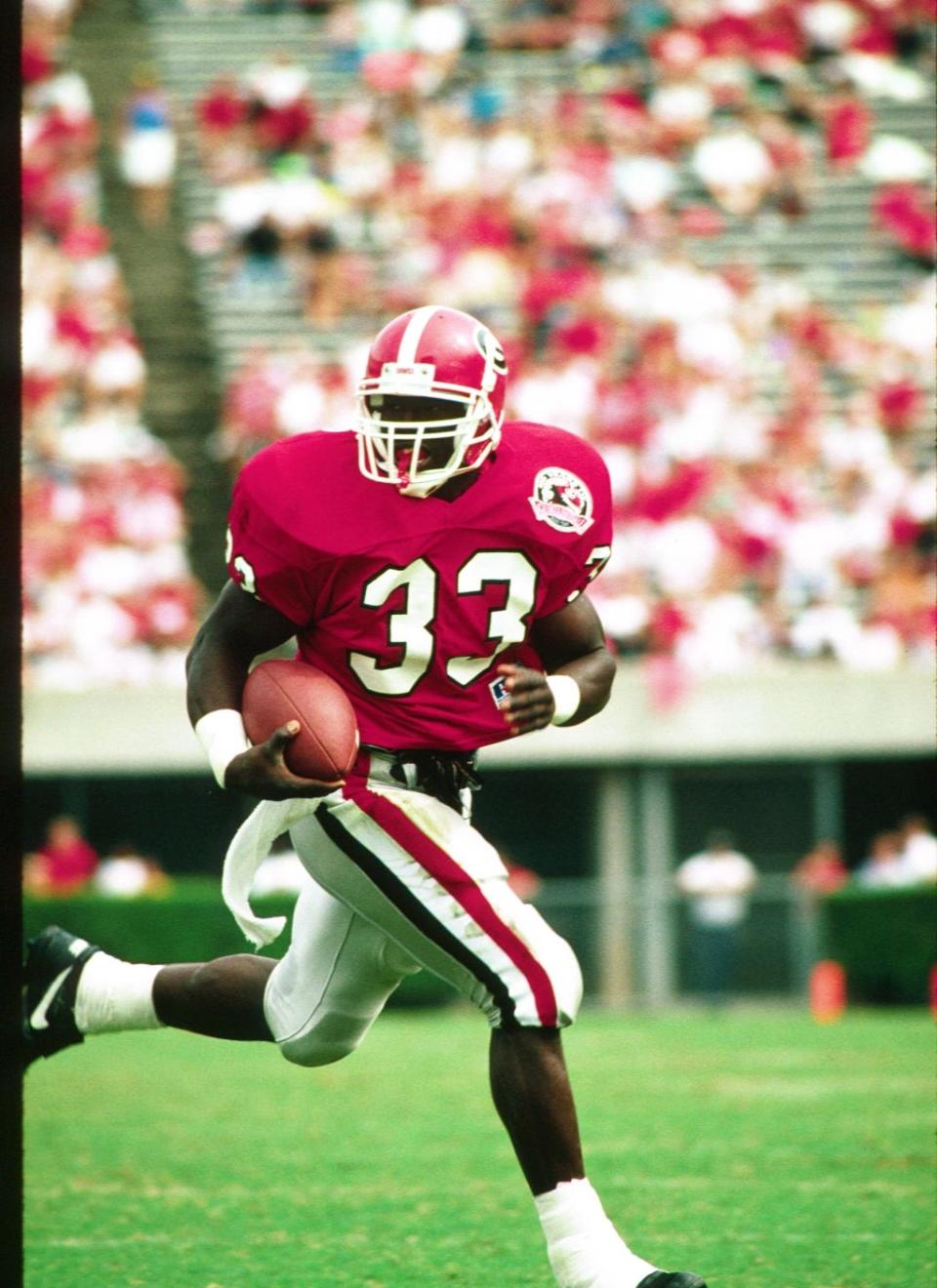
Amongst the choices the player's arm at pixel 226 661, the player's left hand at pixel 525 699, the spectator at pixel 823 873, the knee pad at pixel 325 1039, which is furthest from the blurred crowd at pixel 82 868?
the player's left hand at pixel 525 699

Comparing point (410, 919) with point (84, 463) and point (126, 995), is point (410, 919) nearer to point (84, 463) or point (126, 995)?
point (126, 995)

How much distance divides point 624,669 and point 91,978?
28.0 feet

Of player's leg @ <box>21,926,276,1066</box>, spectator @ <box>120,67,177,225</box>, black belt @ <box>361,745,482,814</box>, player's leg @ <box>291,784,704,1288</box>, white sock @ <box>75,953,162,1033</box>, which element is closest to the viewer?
player's leg @ <box>291,784,704,1288</box>

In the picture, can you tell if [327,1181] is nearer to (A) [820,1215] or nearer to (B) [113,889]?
(A) [820,1215]

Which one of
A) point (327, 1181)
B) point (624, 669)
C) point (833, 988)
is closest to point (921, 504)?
point (624, 669)

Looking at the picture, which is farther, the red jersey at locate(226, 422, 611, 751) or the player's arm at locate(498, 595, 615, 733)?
the player's arm at locate(498, 595, 615, 733)

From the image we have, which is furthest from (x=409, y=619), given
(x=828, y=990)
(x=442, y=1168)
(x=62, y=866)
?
(x=62, y=866)

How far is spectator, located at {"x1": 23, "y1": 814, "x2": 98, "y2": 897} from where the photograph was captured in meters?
12.5

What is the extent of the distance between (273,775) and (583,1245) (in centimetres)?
91

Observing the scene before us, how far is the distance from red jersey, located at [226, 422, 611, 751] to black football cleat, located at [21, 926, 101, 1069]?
96 centimetres

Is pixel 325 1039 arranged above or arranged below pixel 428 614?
below

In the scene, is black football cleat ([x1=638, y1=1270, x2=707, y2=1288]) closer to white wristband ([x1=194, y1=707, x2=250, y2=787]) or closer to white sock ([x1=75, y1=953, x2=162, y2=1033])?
white wristband ([x1=194, y1=707, x2=250, y2=787])

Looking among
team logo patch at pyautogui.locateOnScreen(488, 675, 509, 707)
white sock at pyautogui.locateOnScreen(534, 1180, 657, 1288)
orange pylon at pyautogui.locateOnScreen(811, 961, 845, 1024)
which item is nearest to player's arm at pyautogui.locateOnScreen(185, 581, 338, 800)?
team logo patch at pyautogui.locateOnScreen(488, 675, 509, 707)

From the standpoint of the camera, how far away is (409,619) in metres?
3.59
